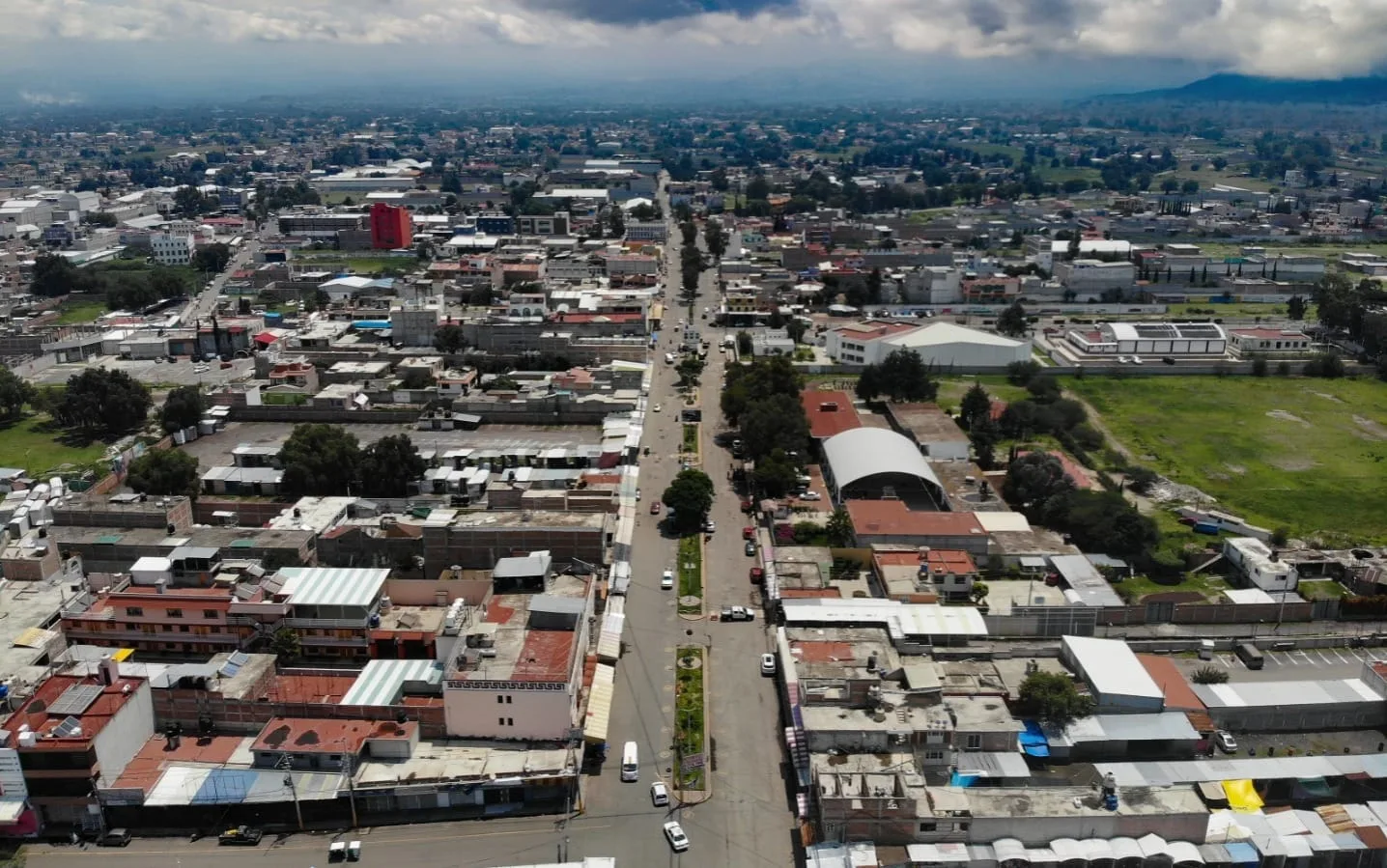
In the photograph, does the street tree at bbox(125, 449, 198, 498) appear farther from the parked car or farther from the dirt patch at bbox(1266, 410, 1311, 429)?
the dirt patch at bbox(1266, 410, 1311, 429)

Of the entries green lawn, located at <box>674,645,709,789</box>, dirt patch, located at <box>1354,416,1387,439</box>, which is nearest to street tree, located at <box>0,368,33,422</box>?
green lawn, located at <box>674,645,709,789</box>

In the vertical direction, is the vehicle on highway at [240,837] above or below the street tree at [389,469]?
below

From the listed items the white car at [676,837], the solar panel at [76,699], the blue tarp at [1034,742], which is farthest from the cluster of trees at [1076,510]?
the solar panel at [76,699]

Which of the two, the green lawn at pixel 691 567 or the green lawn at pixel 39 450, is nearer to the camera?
the green lawn at pixel 691 567

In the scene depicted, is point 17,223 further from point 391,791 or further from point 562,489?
point 391,791

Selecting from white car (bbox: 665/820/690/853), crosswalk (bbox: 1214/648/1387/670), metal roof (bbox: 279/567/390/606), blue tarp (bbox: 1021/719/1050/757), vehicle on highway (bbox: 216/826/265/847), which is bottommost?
vehicle on highway (bbox: 216/826/265/847)

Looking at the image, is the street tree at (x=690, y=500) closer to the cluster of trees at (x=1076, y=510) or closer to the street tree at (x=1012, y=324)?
the cluster of trees at (x=1076, y=510)
